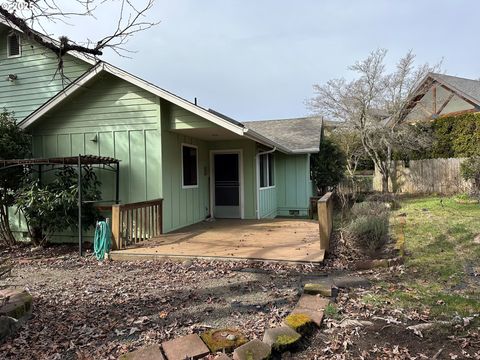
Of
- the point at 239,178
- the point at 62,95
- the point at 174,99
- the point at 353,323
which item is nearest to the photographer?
the point at 353,323

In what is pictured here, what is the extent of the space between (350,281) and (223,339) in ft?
7.89

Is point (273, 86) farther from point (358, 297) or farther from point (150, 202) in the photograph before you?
point (358, 297)

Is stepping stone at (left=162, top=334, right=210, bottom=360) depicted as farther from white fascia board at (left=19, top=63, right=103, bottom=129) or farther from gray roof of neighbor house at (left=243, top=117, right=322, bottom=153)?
gray roof of neighbor house at (left=243, top=117, right=322, bottom=153)

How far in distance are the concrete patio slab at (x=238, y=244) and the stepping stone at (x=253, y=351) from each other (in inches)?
109

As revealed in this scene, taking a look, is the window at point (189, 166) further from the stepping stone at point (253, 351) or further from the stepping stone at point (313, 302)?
the stepping stone at point (253, 351)

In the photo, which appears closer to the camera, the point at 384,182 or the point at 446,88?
the point at 384,182

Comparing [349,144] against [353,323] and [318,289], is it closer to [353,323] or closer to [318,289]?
[318,289]

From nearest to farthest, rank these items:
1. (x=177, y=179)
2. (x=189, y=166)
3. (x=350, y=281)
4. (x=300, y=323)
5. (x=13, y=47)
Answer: (x=300, y=323), (x=350, y=281), (x=177, y=179), (x=189, y=166), (x=13, y=47)

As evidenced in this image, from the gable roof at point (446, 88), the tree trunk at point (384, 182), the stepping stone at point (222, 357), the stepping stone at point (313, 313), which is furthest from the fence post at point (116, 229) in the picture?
the gable roof at point (446, 88)

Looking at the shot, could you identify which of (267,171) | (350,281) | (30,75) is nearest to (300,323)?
(350,281)

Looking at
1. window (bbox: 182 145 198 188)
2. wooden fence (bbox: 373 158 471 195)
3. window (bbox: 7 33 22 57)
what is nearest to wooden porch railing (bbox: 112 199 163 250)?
window (bbox: 182 145 198 188)

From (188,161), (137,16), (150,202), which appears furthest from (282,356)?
→ (188,161)

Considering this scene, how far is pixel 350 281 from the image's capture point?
4785mm

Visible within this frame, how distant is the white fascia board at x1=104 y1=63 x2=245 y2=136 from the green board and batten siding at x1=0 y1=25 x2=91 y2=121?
9.00 feet
